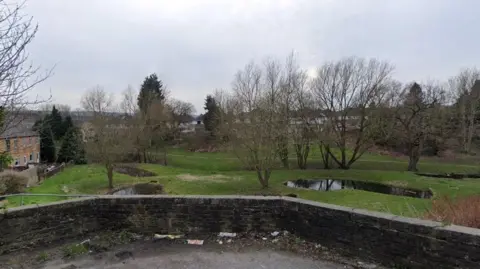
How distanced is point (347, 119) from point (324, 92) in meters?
3.51

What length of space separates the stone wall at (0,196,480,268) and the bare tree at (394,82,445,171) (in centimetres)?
2828

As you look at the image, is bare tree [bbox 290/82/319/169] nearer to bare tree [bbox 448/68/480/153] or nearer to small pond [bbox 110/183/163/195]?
small pond [bbox 110/183/163/195]

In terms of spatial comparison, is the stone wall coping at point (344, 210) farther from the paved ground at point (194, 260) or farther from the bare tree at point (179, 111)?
the bare tree at point (179, 111)

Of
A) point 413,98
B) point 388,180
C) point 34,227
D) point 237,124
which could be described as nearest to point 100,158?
point 237,124

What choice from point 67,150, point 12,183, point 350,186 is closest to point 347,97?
point 350,186

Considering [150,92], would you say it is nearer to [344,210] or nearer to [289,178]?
[289,178]

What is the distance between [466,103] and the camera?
130ft

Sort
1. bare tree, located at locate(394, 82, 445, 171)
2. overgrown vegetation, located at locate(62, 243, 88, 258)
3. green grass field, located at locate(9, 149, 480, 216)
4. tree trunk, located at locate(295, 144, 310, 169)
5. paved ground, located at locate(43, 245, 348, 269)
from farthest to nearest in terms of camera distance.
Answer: tree trunk, located at locate(295, 144, 310, 169) < bare tree, located at locate(394, 82, 445, 171) < green grass field, located at locate(9, 149, 480, 216) < overgrown vegetation, located at locate(62, 243, 88, 258) < paved ground, located at locate(43, 245, 348, 269)

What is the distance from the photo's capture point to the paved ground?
5117mm

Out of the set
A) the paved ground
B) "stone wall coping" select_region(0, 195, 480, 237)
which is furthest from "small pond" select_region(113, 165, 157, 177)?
the paved ground

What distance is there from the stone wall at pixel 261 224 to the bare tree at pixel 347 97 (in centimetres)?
2650

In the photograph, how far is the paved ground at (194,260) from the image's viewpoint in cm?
512

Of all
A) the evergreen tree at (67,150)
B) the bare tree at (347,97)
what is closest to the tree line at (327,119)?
the bare tree at (347,97)

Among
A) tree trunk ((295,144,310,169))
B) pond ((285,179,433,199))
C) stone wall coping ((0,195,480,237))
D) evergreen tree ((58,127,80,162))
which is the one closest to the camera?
stone wall coping ((0,195,480,237))
